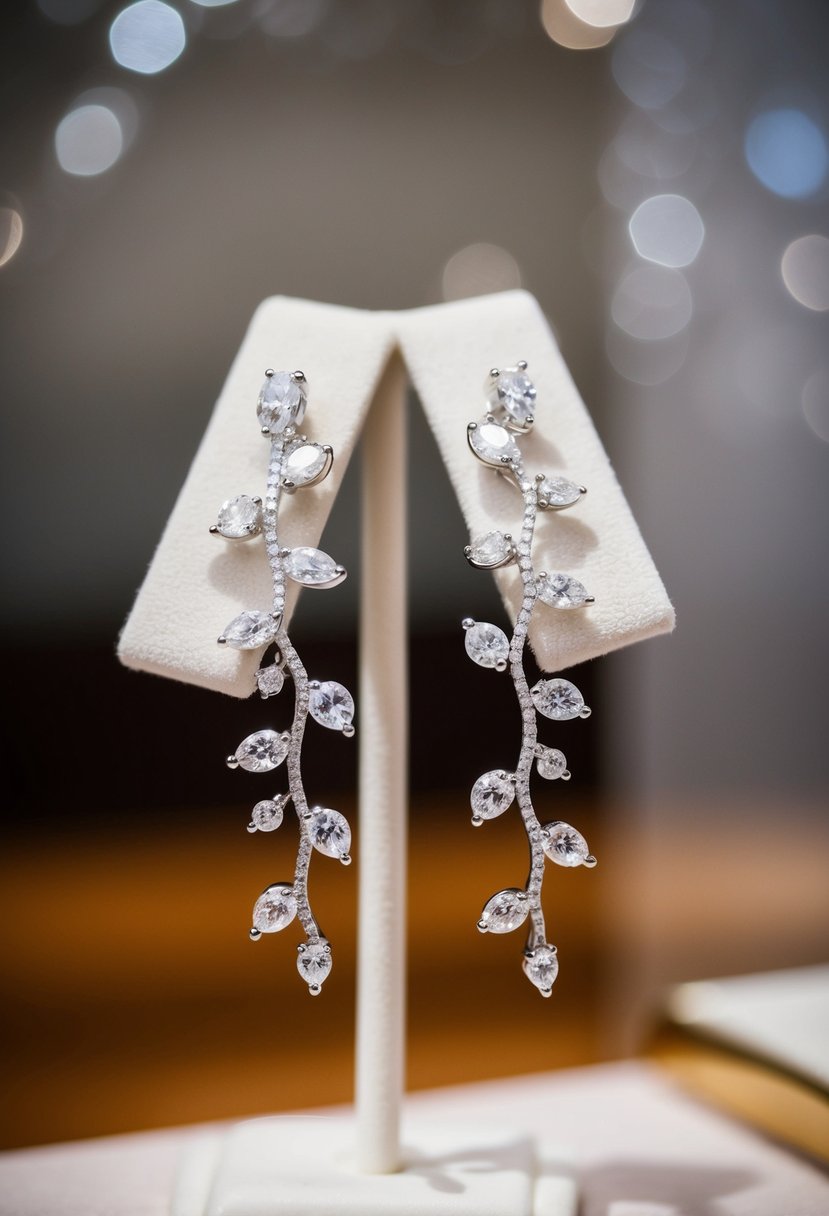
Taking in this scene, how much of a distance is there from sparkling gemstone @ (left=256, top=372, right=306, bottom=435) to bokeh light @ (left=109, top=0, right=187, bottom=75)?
90 cm

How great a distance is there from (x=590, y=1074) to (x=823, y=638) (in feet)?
2.86

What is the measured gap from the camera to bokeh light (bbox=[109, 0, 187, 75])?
1.17m

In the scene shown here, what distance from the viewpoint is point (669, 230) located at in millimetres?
1407

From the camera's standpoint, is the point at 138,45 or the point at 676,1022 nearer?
the point at 676,1022

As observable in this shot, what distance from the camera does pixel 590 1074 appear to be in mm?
783

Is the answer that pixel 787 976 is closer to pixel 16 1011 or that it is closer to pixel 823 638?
pixel 823 638

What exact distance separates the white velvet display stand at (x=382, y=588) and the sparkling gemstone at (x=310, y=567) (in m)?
0.02

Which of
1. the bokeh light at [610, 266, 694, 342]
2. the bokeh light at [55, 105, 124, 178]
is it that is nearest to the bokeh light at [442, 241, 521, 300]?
the bokeh light at [610, 266, 694, 342]

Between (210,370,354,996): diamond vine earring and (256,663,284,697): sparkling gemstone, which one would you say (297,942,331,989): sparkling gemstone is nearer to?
(210,370,354,996): diamond vine earring

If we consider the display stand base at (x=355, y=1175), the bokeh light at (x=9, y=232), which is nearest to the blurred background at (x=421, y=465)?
the bokeh light at (x=9, y=232)

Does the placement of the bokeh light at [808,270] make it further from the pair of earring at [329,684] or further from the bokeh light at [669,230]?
the pair of earring at [329,684]

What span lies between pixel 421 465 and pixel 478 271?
29 cm

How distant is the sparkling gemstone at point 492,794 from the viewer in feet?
1.59

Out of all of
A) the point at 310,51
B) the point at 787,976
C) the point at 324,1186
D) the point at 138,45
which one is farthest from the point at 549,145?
the point at 324,1186
